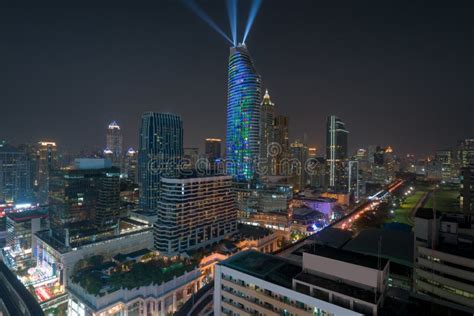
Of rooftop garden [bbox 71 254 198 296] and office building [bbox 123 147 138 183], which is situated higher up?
office building [bbox 123 147 138 183]

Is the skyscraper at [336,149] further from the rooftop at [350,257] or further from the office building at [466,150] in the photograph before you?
the rooftop at [350,257]

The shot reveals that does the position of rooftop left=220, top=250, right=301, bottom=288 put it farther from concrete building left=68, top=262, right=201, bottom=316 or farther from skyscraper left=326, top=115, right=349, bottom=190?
skyscraper left=326, top=115, right=349, bottom=190

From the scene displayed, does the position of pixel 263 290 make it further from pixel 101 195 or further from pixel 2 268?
pixel 101 195

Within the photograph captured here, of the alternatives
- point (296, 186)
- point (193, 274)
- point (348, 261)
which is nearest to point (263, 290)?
point (348, 261)

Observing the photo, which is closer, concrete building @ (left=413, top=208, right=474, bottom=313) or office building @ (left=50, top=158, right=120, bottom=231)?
concrete building @ (left=413, top=208, right=474, bottom=313)

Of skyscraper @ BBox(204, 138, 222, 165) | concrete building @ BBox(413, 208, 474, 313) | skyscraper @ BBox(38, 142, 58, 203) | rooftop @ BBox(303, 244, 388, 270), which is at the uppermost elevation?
skyscraper @ BBox(204, 138, 222, 165)

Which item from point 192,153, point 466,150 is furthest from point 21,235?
point 466,150

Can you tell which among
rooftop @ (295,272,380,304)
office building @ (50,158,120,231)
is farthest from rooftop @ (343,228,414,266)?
office building @ (50,158,120,231)
